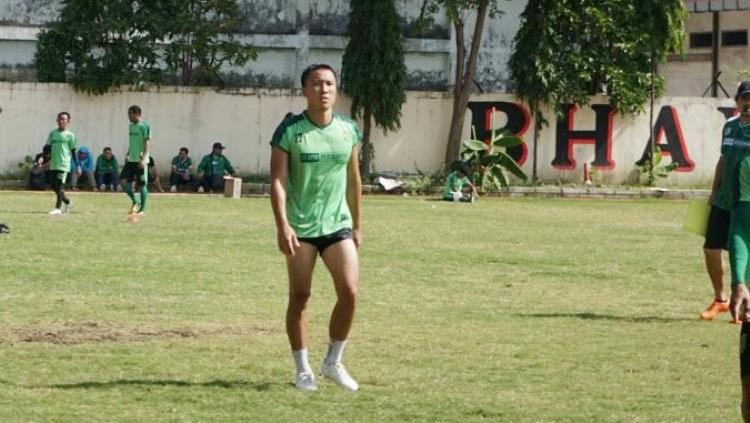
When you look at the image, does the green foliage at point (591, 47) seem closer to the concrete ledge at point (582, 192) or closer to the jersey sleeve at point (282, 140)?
the concrete ledge at point (582, 192)

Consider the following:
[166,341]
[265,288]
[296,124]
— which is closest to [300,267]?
[296,124]

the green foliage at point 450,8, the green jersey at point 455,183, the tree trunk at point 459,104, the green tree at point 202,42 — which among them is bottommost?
the green jersey at point 455,183

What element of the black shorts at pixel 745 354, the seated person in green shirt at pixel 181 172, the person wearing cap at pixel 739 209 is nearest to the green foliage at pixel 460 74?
the seated person in green shirt at pixel 181 172

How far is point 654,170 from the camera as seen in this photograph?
39.8 m

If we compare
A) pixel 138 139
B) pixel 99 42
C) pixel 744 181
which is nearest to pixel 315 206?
pixel 744 181

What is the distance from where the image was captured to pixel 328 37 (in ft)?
152

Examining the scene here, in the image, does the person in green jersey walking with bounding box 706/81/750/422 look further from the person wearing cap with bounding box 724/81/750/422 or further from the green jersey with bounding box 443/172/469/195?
the green jersey with bounding box 443/172/469/195

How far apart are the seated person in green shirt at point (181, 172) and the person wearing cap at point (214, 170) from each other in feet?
0.88

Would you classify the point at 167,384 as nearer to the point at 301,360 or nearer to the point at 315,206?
the point at 301,360

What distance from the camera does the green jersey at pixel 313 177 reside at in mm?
9461

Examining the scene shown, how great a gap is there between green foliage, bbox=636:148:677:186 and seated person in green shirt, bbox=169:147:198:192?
1151cm

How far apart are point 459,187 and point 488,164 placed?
403 cm

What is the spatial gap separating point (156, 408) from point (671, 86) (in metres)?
39.4

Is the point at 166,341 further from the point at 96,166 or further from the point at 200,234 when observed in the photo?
the point at 96,166
